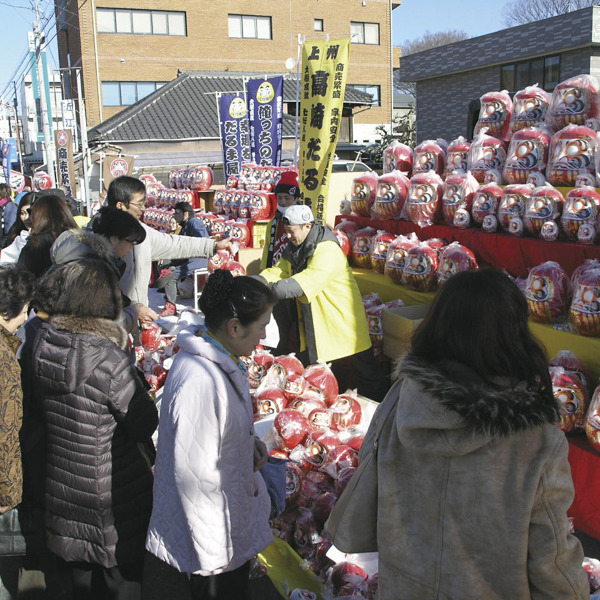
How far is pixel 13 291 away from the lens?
8.26 feet

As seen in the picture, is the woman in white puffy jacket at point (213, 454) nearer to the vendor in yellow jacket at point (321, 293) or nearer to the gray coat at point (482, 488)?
the gray coat at point (482, 488)

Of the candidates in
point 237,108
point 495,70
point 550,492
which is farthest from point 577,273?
point 495,70

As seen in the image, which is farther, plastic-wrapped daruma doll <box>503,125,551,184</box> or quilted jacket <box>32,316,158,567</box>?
plastic-wrapped daruma doll <box>503,125,551,184</box>

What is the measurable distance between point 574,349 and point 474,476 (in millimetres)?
2669

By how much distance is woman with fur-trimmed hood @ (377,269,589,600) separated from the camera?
55.2 inches

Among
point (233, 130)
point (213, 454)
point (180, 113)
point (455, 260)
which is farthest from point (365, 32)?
point (213, 454)

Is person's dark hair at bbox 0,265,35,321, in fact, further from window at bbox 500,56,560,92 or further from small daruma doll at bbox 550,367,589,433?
window at bbox 500,56,560,92

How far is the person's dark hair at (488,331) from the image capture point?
1428 mm

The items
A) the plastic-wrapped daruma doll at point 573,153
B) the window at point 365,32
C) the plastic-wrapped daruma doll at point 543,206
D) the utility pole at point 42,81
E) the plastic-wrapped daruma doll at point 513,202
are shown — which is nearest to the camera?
the plastic-wrapped daruma doll at point 543,206

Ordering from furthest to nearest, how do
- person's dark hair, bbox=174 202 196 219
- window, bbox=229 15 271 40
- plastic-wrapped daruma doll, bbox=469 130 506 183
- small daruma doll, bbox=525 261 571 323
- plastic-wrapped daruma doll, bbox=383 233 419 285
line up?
window, bbox=229 15 271 40
person's dark hair, bbox=174 202 196 219
plastic-wrapped daruma doll, bbox=469 130 506 183
plastic-wrapped daruma doll, bbox=383 233 419 285
small daruma doll, bbox=525 261 571 323

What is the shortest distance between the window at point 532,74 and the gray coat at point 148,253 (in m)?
14.5

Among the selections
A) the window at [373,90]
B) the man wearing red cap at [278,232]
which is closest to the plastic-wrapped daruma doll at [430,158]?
the man wearing red cap at [278,232]

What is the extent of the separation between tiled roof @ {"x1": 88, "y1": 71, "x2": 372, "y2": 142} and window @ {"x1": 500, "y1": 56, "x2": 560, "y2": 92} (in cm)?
858

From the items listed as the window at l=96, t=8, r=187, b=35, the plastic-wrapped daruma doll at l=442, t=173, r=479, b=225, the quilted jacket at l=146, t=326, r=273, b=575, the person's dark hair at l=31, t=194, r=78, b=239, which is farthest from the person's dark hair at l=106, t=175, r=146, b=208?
the window at l=96, t=8, r=187, b=35
